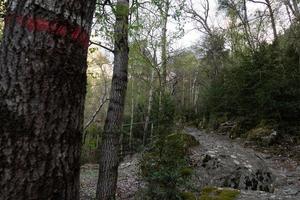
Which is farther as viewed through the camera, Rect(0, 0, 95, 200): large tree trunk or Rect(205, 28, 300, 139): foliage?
Rect(205, 28, 300, 139): foliage

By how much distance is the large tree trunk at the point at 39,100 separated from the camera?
1.30m

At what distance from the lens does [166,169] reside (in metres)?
6.57

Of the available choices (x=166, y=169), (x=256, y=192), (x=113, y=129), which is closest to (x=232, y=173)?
(x=256, y=192)

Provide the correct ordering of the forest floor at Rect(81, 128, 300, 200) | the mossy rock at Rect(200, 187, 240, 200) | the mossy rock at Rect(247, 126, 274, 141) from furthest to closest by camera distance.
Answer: the mossy rock at Rect(247, 126, 274, 141) < the forest floor at Rect(81, 128, 300, 200) < the mossy rock at Rect(200, 187, 240, 200)

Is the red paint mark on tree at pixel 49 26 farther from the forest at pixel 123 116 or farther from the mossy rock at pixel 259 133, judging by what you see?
the mossy rock at pixel 259 133

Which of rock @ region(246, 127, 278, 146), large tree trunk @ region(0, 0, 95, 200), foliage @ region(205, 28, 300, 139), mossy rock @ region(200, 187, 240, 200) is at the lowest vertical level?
mossy rock @ region(200, 187, 240, 200)

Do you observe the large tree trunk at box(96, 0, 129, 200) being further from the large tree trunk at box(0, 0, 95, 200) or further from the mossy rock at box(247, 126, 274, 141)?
the mossy rock at box(247, 126, 274, 141)

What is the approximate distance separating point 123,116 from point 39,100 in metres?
6.66

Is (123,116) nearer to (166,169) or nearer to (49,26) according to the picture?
(166,169)

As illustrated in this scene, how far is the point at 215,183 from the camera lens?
26.5 feet

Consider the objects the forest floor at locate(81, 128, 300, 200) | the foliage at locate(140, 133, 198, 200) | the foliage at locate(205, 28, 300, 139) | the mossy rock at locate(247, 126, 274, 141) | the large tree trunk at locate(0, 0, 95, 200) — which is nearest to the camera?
the large tree trunk at locate(0, 0, 95, 200)

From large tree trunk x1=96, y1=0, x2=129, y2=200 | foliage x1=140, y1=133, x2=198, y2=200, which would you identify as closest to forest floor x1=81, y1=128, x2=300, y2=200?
foliage x1=140, y1=133, x2=198, y2=200

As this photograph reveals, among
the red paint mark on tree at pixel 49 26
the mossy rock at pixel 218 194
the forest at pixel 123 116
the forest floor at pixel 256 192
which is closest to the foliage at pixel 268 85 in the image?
the forest at pixel 123 116

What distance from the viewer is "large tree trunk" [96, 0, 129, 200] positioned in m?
6.56
